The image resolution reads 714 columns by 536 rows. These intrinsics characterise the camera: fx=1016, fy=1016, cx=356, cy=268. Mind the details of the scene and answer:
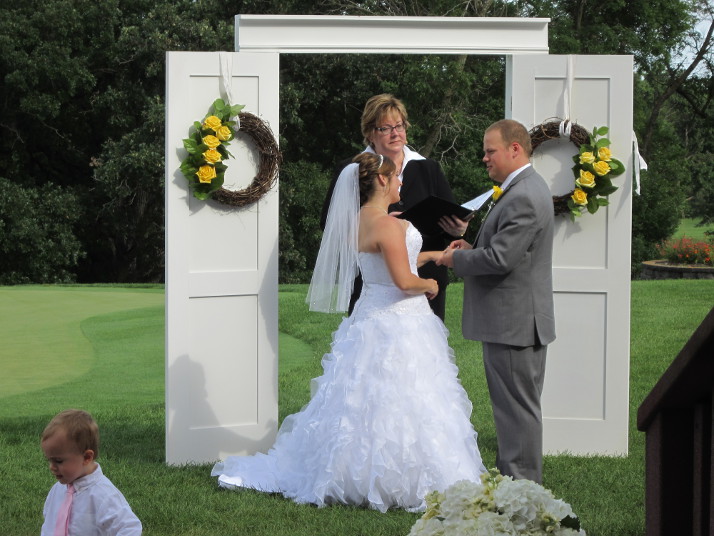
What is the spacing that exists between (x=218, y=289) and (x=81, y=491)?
123 inches

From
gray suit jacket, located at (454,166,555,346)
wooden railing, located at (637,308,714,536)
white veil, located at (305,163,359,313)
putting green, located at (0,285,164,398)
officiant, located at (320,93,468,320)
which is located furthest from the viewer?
putting green, located at (0,285,164,398)

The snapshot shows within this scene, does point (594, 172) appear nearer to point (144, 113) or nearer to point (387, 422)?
point (387, 422)

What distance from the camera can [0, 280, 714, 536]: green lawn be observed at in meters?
5.07

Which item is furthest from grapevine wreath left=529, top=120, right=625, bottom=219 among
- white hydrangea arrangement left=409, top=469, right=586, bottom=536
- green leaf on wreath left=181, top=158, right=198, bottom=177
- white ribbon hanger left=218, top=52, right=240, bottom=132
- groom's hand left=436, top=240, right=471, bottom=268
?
white hydrangea arrangement left=409, top=469, right=586, bottom=536

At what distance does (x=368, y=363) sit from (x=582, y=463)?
1.76 meters

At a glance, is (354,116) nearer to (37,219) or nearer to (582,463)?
(37,219)

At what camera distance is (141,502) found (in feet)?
17.6

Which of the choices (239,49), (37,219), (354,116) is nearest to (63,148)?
(37,219)

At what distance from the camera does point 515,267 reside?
5.05 m

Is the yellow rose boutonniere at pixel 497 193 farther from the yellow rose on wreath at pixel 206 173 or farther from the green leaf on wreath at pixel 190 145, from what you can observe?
the green leaf on wreath at pixel 190 145

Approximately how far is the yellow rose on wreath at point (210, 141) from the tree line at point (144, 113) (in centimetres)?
1440

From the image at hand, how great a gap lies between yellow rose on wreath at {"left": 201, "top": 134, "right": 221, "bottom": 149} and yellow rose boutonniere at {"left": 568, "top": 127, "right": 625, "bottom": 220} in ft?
7.17

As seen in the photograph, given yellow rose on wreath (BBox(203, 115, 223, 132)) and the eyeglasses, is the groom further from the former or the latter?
yellow rose on wreath (BBox(203, 115, 223, 132))

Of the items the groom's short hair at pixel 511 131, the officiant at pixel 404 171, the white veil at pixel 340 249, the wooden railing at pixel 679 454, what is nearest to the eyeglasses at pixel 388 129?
the officiant at pixel 404 171
